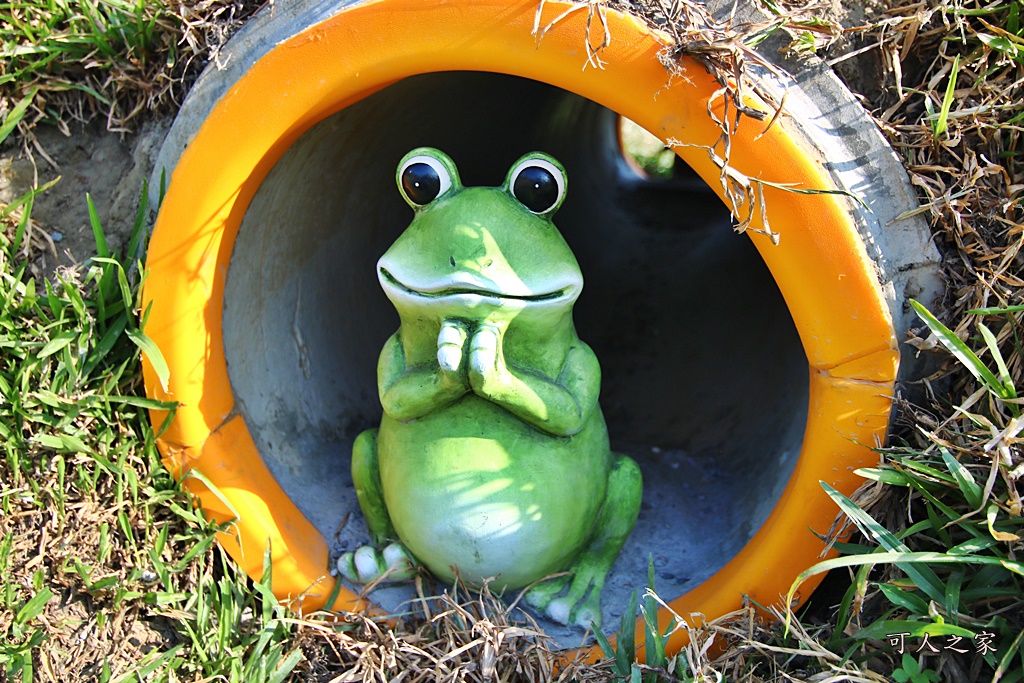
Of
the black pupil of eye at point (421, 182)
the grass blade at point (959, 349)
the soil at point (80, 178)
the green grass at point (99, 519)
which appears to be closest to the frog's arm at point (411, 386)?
the black pupil of eye at point (421, 182)

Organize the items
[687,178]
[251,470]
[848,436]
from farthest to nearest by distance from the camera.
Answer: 1. [687,178]
2. [251,470]
3. [848,436]

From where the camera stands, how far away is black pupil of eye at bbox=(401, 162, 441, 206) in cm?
134

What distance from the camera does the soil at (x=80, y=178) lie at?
1471 millimetres

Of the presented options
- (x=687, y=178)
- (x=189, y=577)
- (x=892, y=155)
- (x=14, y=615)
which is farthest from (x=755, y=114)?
(x=687, y=178)

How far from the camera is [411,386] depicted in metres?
1.36

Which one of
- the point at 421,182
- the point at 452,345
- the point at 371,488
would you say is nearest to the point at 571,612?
the point at 371,488

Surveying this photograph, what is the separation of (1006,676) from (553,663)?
62 centimetres

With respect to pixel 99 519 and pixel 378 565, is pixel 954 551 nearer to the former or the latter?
pixel 378 565

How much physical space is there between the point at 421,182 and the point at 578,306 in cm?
92

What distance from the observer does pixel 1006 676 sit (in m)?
1.12

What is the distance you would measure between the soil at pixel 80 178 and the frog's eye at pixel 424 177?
46 cm

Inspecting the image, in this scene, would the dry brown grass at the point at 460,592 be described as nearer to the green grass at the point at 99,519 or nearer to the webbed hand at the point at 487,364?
the green grass at the point at 99,519

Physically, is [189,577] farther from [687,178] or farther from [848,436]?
[687,178]

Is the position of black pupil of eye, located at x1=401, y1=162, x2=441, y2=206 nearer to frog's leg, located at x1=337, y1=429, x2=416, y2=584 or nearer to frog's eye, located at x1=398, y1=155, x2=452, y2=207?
frog's eye, located at x1=398, y1=155, x2=452, y2=207
